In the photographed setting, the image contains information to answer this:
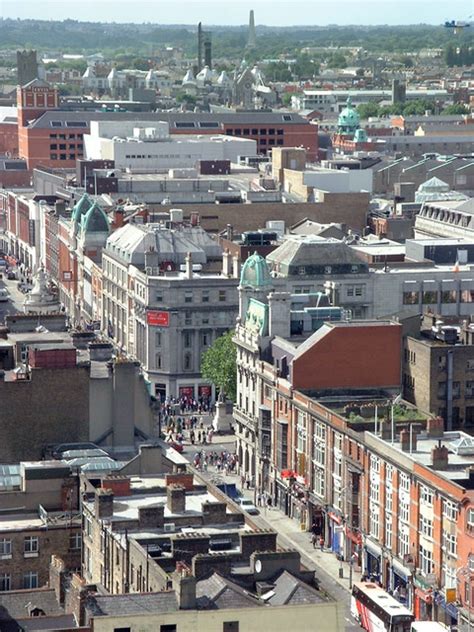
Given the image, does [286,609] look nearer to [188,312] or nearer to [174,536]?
[174,536]

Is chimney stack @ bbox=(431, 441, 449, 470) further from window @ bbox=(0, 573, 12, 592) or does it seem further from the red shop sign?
the red shop sign

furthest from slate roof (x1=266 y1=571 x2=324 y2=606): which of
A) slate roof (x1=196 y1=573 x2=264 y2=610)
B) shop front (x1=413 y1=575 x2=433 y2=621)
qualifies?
shop front (x1=413 y1=575 x2=433 y2=621)

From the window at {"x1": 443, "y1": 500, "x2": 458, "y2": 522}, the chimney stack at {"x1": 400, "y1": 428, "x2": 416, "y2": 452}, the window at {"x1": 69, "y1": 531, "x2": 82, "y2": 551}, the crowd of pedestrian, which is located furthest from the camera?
the crowd of pedestrian

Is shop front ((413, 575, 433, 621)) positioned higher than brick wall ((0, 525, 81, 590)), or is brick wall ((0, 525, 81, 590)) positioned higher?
brick wall ((0, 525, 81, 590))

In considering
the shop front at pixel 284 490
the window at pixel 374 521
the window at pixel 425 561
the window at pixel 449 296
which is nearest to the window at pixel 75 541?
the window at pixel 425 561

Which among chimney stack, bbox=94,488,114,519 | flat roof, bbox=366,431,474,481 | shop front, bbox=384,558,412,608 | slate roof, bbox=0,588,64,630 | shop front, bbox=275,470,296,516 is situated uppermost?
chimney stack, bbox=94,488,114,519

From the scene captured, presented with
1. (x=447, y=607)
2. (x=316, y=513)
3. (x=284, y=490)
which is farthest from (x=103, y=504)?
(x=284, y=490)

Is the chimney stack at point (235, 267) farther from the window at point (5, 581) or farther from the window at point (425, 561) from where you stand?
the window at point (5, 581)
